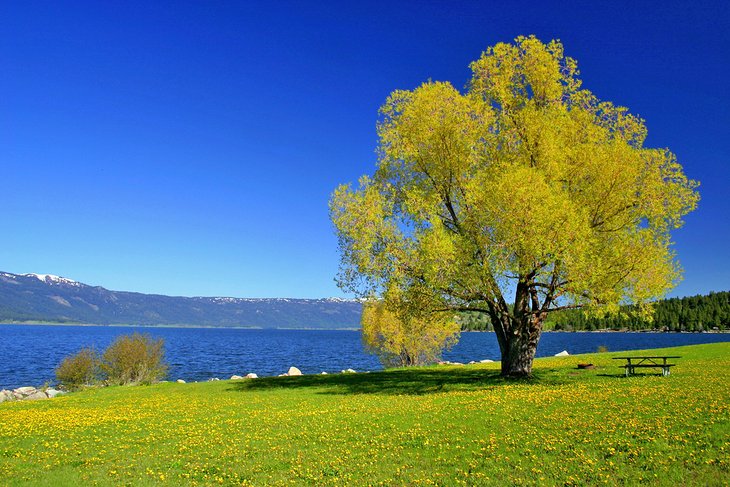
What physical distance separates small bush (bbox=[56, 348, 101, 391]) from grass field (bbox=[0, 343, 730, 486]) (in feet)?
79.1

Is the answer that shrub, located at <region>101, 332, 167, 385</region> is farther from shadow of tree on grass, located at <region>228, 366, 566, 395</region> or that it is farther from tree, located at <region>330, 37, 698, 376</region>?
tree, located at <region>330, 37, 698, 376</region>

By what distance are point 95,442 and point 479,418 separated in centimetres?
1448

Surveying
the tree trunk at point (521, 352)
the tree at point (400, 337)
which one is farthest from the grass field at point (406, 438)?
the tree at point (400, 337)

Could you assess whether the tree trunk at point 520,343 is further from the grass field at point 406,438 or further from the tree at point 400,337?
the tree at point 400,337

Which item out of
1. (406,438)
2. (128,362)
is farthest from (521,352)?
(128,362)

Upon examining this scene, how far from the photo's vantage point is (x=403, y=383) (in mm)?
34219

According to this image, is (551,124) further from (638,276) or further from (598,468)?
(598,468)

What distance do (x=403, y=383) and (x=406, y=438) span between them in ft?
59.2

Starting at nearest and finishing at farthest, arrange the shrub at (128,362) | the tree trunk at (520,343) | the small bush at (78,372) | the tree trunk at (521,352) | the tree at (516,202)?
1. the tree at (516,202)
2. the tree trunk at (520,343)
3. the tree trunk at (521,352)
4. the small bush at (78,372)
5. the shrub at (128,362)

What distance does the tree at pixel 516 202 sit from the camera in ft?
86.9

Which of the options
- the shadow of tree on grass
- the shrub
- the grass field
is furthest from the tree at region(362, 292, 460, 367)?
the grass field

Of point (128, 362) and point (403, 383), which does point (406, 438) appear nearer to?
point (403, 383)

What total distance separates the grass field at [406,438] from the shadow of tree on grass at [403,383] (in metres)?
2.23

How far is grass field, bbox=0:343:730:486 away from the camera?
12648 mm
